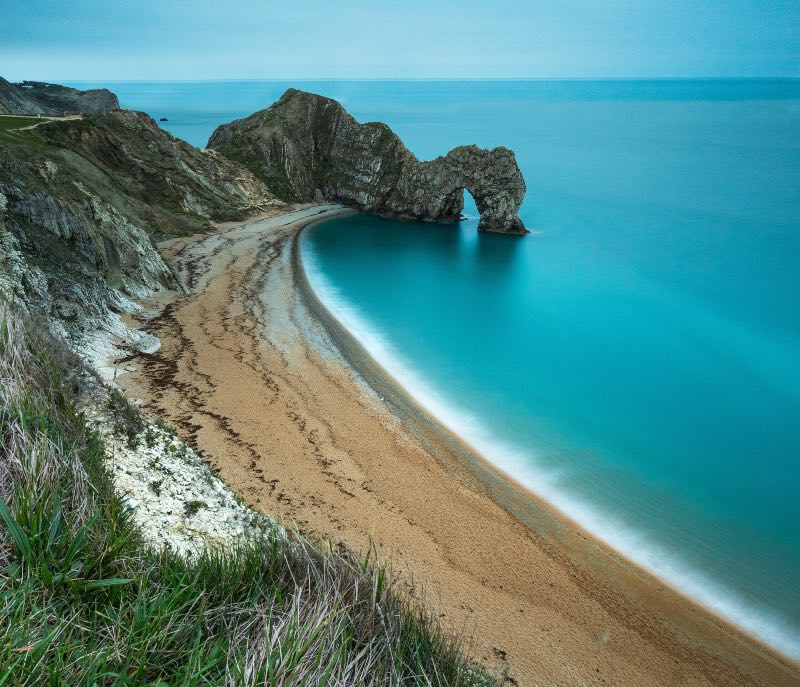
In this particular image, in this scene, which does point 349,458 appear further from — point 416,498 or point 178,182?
point 178,182

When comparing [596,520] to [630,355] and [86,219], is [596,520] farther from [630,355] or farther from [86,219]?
[86,219]

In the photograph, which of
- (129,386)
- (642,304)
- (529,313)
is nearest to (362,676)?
(129,386)

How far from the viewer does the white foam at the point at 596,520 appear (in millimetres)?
12562

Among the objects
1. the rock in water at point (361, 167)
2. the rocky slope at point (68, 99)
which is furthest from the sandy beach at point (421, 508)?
the rocky slope at point (68, 99)

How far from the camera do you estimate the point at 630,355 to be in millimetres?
28891

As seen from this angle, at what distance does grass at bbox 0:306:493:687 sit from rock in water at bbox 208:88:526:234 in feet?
170

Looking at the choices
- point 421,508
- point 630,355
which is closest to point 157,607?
point 421,508

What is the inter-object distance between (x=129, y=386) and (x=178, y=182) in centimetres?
3299

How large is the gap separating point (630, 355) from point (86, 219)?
2842 centimetres

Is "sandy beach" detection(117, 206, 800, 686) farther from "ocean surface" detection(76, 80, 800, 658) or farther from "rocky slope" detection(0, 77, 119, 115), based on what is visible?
"rocky slope" detection(0, 77, 119, 115)

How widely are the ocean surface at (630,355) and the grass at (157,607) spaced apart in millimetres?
11371

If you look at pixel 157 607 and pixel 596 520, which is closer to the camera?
pixel 157 607

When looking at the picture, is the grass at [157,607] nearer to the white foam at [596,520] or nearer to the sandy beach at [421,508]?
the sandy beach at [421,508]

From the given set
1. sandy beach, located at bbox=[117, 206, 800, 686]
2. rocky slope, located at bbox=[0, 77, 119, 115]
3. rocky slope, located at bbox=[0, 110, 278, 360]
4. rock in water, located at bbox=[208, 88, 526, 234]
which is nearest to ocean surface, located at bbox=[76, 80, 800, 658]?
sandy beach, located at bbox=[117, 206, 800, 686]
